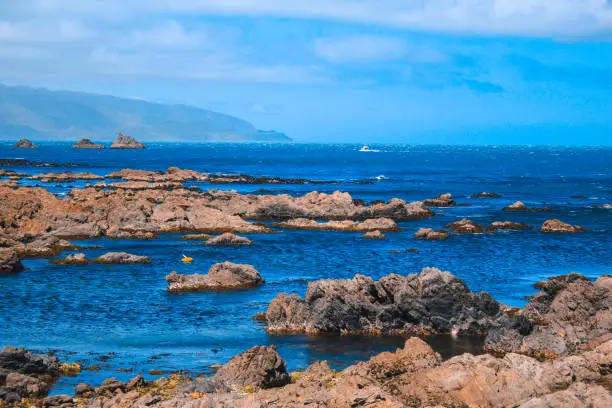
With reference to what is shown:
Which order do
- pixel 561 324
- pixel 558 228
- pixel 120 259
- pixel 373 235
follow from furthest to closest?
A: pixel 558 228 < pixel 373 235 < pixel 120 259 < pixel 561 324

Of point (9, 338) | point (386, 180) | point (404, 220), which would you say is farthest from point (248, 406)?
point (386, 180)

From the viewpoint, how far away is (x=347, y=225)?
263 ft

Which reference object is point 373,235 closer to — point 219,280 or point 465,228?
point 465,228

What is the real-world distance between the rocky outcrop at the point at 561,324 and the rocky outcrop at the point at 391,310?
2.11 m

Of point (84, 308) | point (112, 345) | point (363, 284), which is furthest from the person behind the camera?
point (84, 308)

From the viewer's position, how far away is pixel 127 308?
43781 millimetres

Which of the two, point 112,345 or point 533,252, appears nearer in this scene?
point 112,345

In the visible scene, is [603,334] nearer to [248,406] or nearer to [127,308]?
[248,406]

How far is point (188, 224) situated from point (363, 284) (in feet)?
128

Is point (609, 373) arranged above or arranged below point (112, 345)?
above

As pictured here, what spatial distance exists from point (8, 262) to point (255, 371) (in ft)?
104

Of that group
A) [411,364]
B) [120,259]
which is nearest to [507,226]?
[120,259]

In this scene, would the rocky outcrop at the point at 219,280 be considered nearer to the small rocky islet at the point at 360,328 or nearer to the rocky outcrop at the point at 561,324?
the small rocky islet at the point at 360,328

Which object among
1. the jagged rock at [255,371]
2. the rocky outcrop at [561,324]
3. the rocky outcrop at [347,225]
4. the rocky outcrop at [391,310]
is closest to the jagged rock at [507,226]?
the rocky outcrop at [347,225]
